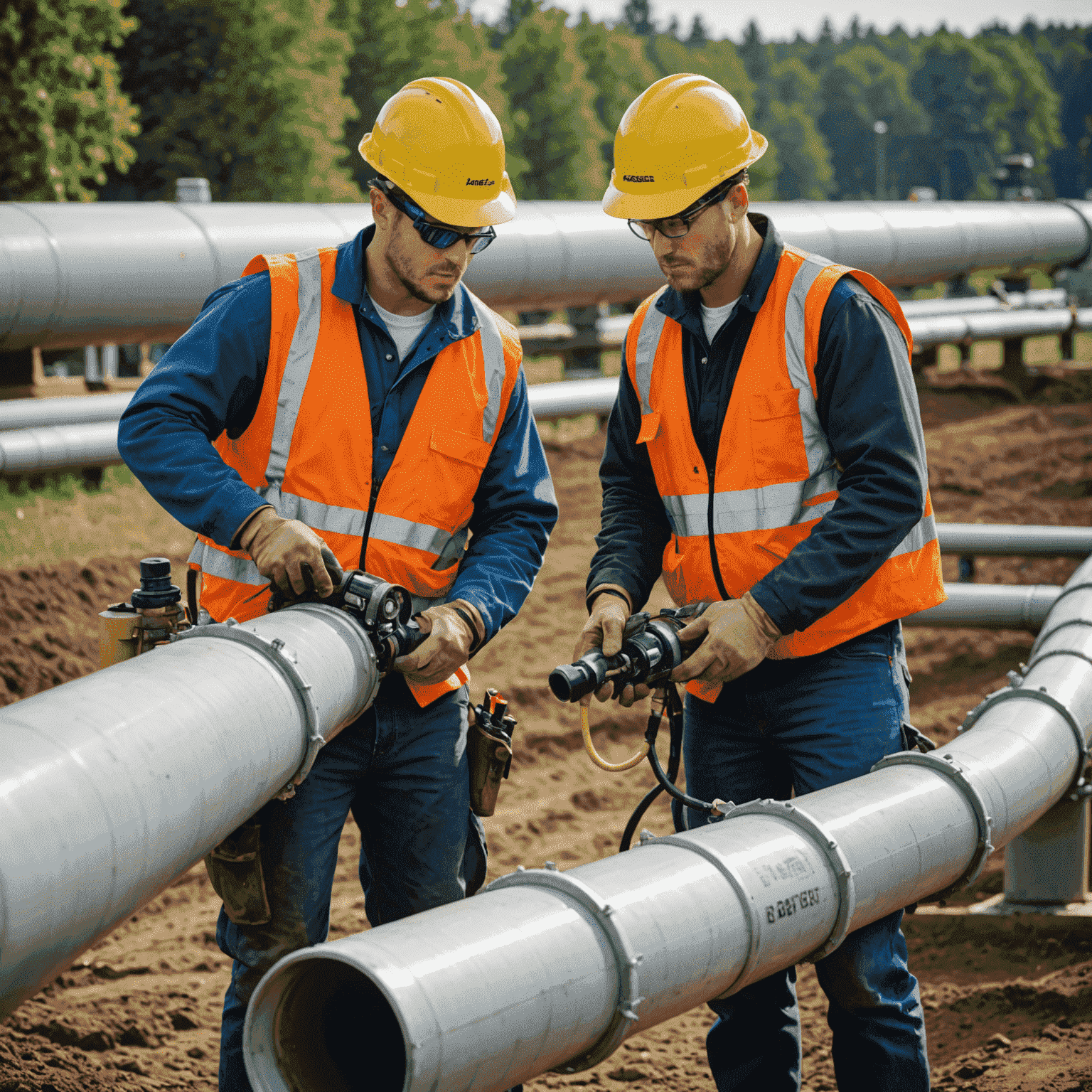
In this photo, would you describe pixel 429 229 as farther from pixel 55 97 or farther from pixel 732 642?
pixel 55 97

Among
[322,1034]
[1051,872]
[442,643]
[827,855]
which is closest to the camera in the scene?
[322,1034]

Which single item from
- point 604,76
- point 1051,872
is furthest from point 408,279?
point 604,76

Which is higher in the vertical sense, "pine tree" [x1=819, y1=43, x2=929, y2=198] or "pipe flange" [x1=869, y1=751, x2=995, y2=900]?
"pine tree" [x1=819, y1=43, x2=929, y2=198]

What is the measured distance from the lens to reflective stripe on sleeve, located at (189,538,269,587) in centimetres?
319

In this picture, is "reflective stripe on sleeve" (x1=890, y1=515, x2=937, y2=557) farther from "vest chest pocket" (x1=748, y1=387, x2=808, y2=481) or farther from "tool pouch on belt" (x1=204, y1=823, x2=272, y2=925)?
"tool pouch on belt" (x1=204, y1=823, x2=272, y2=925)

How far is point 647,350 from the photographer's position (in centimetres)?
350

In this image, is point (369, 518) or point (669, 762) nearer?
point (369, 518)

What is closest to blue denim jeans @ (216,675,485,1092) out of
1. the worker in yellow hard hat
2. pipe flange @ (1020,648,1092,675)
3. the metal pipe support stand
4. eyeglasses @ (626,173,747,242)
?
the worker in yellow hard hat

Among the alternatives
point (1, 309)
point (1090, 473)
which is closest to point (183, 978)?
point (1, 309)

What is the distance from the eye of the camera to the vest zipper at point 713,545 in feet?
11.0

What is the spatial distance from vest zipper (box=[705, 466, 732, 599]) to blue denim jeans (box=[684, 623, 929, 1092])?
21cm

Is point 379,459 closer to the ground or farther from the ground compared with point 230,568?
farther from the ground

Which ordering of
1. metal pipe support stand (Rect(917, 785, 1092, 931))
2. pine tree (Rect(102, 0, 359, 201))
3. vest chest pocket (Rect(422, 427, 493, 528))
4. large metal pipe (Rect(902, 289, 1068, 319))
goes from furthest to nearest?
pine tree (Rect(102, 0, 359, 201)), large metal pipe (Rect(902, 289, 1068, 319)), metal pipe support stand (Rect(917, 785, 1092, 931)), vest chest pocket (Rect(422, 427, 493, 528))

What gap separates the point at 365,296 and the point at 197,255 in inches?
253
